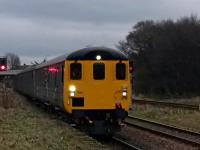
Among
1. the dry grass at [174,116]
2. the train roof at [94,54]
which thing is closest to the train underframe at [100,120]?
the train roof at [94,54]

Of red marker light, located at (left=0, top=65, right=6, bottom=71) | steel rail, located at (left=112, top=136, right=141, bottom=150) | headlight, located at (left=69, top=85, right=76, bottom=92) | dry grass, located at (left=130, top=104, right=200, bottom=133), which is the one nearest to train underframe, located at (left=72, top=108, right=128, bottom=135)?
steel rail, located at (left=112, top=136, right=141, bottom=150)

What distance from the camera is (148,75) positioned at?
253 feet

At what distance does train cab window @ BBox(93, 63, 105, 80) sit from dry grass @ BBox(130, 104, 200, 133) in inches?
194

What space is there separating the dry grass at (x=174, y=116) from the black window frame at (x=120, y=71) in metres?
4.36

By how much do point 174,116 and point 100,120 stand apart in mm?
9066

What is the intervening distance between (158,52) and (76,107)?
56.9 m

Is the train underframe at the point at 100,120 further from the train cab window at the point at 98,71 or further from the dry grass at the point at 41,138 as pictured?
the train cab window at the point at 98,71

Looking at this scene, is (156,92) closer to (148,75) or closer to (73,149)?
(148,75)

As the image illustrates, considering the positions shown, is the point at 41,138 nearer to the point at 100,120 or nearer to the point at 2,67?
the point at 100,120

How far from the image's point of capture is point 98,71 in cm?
1798

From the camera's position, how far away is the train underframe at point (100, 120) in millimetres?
17328

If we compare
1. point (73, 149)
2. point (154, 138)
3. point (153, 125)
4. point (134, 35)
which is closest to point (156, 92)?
point (134, 35)

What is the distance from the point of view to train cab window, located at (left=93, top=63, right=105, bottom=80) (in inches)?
708

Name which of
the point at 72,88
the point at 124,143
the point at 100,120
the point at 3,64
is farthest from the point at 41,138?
the point at 3,64
